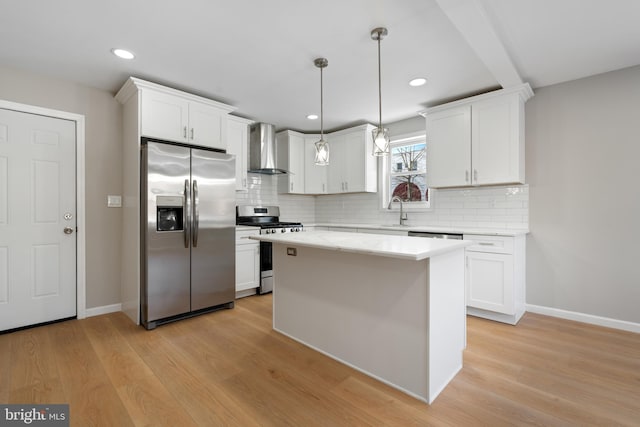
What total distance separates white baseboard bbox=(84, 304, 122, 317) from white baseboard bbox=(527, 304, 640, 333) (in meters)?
4.61

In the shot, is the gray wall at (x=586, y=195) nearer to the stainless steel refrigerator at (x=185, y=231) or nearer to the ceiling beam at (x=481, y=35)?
the ceiling beam at (x=481, y=35)

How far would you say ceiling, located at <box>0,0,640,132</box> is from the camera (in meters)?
1.98

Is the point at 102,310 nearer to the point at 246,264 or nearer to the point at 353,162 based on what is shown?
the point at 246,264

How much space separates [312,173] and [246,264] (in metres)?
1.97

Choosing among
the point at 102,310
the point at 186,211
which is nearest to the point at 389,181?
the point at 186,211

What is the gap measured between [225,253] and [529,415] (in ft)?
9.54

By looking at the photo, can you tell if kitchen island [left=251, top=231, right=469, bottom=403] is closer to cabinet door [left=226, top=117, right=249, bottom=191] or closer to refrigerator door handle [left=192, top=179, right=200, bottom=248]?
refrigerator door handle [left=192, top=179, right=200, bottom=248]

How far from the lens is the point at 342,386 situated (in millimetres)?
1885


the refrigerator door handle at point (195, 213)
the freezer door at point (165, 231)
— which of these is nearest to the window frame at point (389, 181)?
the refrigerator door handle at point (195, 213)

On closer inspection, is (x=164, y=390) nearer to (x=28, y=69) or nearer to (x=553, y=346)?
(x=553, y=346)

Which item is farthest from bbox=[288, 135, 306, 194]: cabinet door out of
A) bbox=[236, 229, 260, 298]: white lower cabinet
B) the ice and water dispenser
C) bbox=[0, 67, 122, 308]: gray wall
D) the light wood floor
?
the light wood floor

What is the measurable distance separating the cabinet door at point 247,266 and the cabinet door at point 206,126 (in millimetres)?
1309

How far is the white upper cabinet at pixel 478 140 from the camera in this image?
310cm

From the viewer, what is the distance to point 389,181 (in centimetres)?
458
